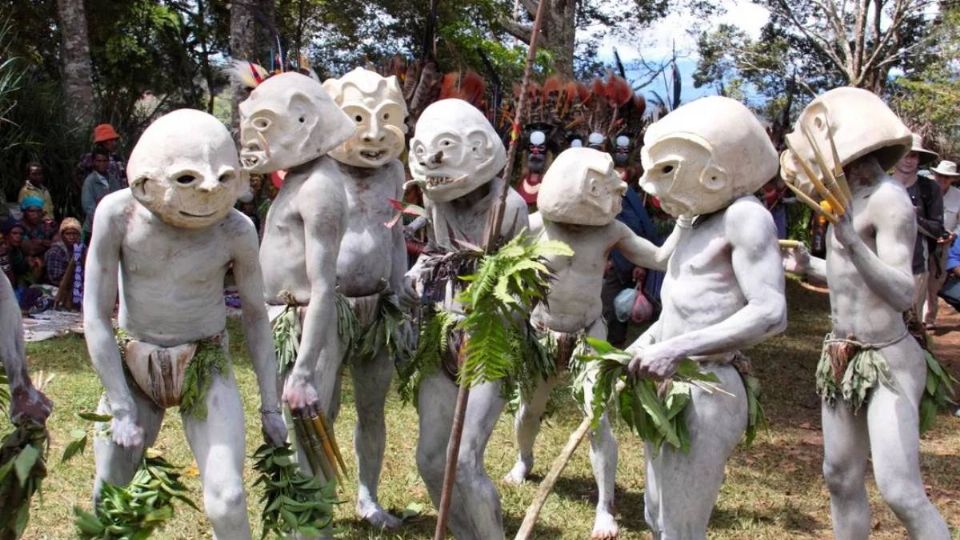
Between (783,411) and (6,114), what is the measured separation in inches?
382

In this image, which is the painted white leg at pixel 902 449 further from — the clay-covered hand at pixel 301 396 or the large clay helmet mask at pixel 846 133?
the clay-covered hand at pixel 301 396

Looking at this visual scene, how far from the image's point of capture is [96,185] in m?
11.0

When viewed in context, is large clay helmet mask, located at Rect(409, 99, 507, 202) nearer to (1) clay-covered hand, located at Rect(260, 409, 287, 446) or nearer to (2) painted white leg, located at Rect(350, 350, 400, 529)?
(2) painted white leg, located at Rect(350, 350, 400, 529)

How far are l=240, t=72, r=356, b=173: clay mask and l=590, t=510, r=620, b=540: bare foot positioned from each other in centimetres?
Result: 229

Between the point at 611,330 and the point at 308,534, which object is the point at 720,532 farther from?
the point at 611,330

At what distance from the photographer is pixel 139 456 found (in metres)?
3.72

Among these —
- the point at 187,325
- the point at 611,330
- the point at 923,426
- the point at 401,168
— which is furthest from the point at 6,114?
the point at 923,426

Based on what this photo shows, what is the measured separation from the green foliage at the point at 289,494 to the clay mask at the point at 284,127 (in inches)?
49.0

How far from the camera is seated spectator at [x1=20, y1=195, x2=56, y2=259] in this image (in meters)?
11.0

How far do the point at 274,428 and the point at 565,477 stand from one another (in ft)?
8.98

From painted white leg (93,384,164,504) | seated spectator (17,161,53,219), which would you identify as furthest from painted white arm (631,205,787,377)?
seated spectator (17,161,53,219)

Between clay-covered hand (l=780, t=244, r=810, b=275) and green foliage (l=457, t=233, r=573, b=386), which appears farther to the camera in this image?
clay-covered hand (l=780, t=244, r=810, b=275)

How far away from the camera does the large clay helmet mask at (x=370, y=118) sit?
16.5 feet

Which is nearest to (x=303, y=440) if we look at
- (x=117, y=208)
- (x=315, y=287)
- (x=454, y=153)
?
(x=315, y=287)
